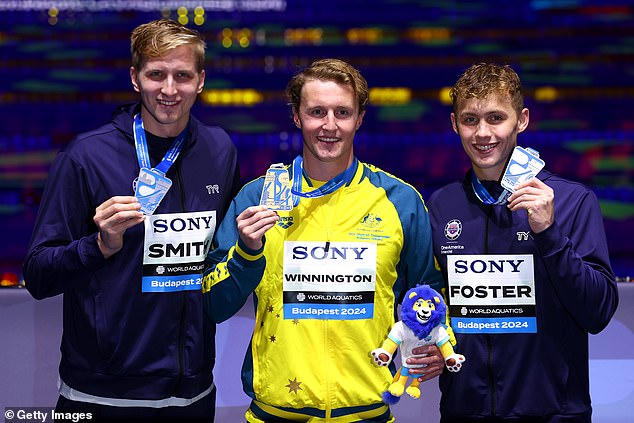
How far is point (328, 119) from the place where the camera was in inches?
110

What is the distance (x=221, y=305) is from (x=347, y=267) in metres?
0.43

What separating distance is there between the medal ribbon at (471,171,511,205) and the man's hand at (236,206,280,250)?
72 cm

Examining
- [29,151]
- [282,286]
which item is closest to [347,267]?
[282,286]

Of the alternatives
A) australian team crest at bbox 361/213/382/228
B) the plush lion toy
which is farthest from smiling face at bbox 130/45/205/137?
the plush lion toy

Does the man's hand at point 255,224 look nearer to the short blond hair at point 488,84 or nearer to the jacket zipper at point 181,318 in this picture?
the jacket zipper at point 181,318

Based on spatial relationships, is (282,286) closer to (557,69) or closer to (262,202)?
(262,202)

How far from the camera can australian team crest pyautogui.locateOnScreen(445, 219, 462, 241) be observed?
9.64 feet

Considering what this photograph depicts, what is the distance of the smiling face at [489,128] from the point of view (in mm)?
2912

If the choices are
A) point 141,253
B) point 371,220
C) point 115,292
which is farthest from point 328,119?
point 115,292

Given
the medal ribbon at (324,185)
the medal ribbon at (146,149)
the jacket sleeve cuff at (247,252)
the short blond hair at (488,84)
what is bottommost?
the jacket sleeve cuff at (247,252)

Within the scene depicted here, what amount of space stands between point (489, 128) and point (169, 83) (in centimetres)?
108

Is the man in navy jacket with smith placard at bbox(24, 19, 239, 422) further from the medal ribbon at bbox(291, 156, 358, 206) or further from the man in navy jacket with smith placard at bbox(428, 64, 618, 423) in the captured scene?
the man in navy jacket with smith placard at bbox(428, 64, 618, 423)

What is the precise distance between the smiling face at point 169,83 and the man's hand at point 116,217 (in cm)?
37

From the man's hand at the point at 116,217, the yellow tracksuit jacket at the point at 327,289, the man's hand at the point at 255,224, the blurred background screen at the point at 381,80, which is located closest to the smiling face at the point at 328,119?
the yellow tracksuit jacket at the point at 327,289
